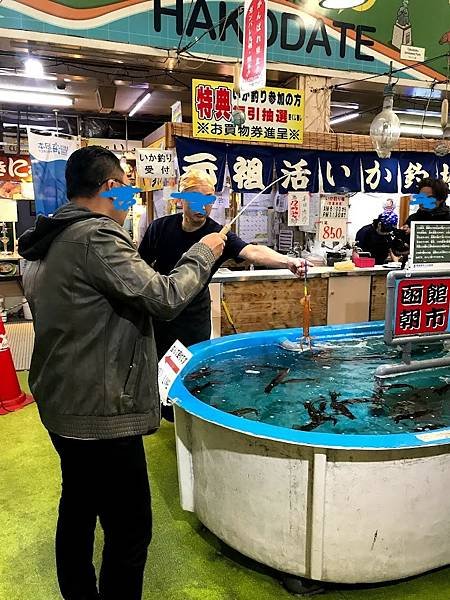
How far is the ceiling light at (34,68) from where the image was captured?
6.58 m

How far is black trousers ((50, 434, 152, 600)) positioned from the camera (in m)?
1.75

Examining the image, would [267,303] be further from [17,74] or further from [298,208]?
[17,74]

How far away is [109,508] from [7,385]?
3.51 meters

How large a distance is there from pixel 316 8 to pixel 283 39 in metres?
0.61

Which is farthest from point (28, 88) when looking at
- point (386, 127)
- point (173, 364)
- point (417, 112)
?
point (173, 364)

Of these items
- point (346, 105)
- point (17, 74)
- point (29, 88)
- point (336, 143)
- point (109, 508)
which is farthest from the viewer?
point (346, 105)

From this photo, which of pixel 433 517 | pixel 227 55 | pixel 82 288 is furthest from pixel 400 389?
pixel 227 55

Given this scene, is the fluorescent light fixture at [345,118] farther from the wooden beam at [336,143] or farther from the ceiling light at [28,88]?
the ceiling light at [28,88]

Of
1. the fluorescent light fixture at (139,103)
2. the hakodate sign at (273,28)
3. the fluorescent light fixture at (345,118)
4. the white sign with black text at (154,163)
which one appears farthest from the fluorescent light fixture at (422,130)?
the white sign with black text at (154,163)

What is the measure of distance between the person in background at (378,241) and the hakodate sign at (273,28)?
2.12m

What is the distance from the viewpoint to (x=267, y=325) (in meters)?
6.14

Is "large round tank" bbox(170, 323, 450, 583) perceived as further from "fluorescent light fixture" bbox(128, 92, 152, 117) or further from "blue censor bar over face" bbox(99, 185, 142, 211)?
"fluorescent light fixture" bbox(128, 92, 152, 117)

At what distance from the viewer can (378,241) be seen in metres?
7.44

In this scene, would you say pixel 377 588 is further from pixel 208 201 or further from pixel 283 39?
pixel 283 39
